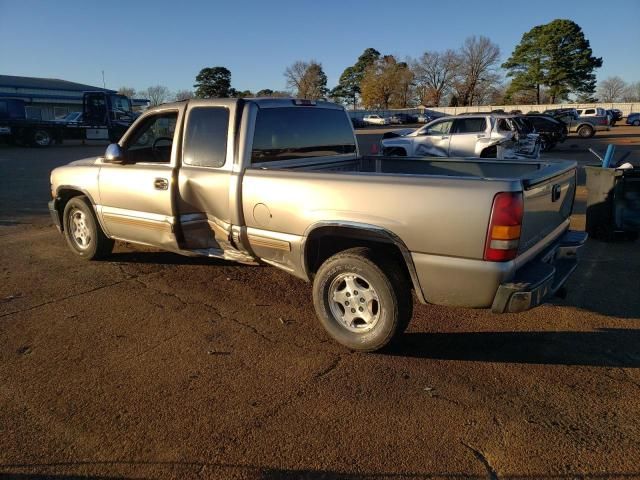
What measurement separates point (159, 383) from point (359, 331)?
1.48 meters

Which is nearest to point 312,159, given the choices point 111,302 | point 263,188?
point 263,188

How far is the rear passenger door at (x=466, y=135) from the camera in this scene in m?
14.7

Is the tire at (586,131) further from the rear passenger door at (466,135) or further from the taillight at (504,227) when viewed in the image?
the taillight at (504,227)

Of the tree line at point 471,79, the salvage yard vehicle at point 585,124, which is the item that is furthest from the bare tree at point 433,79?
the salvage yard vehicle at point 585,124

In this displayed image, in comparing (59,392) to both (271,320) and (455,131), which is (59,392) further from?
(455,131)

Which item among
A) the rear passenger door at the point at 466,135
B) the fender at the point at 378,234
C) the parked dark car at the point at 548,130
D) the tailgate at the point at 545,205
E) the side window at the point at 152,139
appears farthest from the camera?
the parked dark car at the point at 548,130

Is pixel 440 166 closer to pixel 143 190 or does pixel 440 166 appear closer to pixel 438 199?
pixel 438 199

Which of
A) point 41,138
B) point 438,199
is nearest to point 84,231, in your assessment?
point 438,199

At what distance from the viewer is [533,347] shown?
3.76 m

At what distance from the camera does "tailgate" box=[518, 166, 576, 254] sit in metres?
3.14

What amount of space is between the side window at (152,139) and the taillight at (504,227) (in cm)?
332

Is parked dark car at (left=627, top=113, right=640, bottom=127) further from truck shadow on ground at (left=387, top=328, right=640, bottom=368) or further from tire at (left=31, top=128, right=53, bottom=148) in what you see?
truck shadow on ground at (left=387, top=328, right=640, bottom=368)

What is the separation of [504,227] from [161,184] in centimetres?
324

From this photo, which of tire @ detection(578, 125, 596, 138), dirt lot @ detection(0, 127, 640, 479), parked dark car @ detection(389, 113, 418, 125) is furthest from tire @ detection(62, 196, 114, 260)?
parked dark car @ detection(389, 113, 418, 125)
